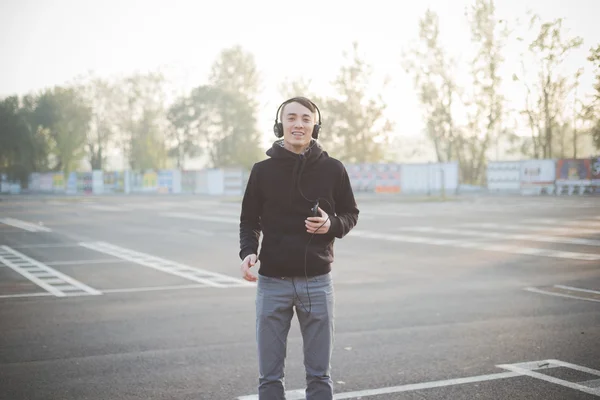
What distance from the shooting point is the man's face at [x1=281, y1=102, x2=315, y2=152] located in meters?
4.04

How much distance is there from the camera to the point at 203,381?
5836mm

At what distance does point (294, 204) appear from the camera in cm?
396

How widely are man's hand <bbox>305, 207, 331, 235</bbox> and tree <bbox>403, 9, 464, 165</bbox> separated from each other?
65311 mm

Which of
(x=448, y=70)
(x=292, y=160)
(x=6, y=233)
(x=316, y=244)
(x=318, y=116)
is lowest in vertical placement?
(x=6, y=233)

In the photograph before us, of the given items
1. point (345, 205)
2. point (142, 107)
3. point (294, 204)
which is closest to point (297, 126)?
point (294, 204)

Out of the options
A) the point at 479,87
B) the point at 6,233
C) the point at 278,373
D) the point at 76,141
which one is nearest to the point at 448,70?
the point at 479,87

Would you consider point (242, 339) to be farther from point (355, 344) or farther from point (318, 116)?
point (318, 116)

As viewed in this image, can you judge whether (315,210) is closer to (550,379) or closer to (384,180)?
(550,379)

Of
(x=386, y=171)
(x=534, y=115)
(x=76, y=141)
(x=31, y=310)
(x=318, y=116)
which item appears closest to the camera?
(x=318, y=116)

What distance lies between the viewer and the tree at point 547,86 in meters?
50.0

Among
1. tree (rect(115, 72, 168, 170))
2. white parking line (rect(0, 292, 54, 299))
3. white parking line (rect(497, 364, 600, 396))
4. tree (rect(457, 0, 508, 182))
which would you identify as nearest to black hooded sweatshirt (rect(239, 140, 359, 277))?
white parking line (rect(497, 364, 600, 396))

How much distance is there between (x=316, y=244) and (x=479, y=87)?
63.8m

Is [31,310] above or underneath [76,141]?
underneath

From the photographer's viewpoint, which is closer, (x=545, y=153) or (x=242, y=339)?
(x=242, y=339)
